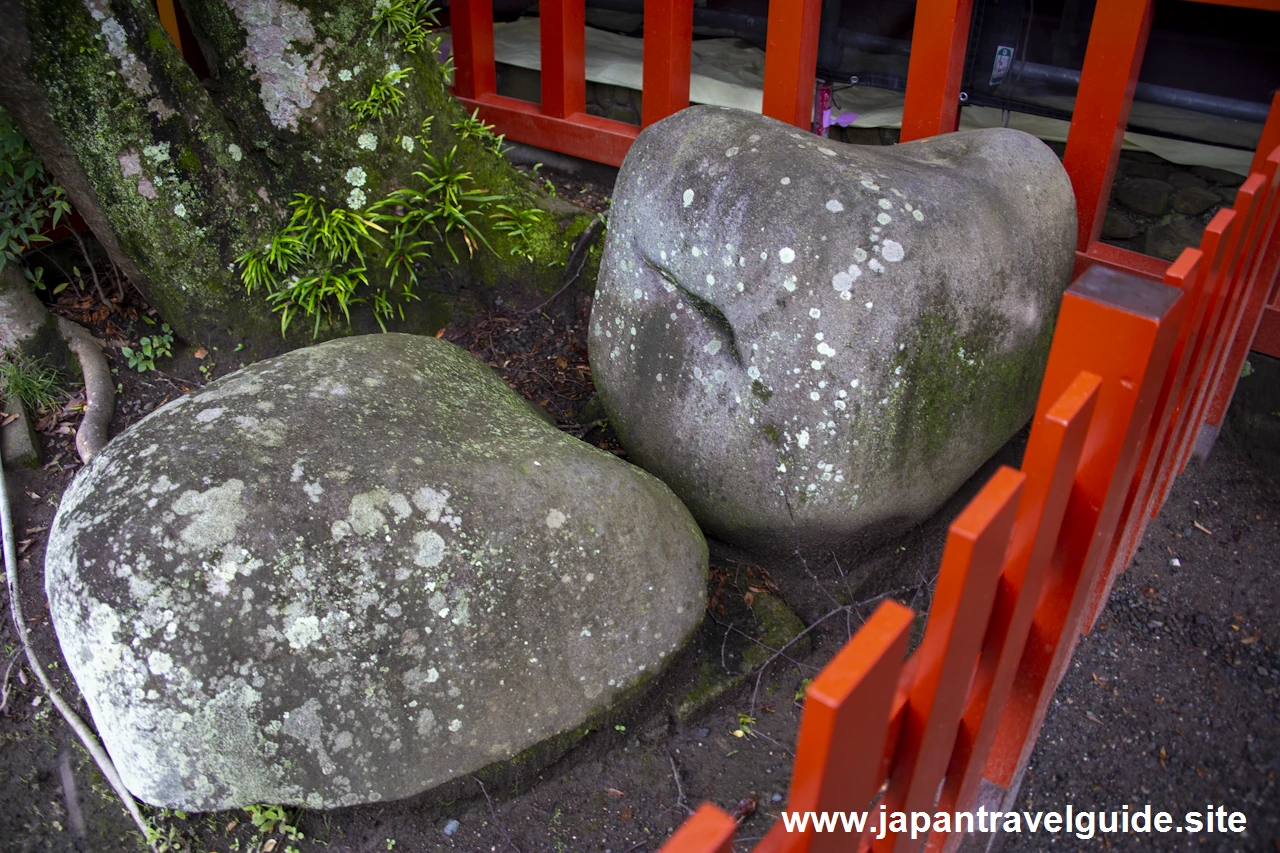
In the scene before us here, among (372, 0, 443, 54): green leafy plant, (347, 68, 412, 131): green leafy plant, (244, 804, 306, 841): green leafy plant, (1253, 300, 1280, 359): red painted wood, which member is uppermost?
(372, 0, 443, 54): green leafy plant

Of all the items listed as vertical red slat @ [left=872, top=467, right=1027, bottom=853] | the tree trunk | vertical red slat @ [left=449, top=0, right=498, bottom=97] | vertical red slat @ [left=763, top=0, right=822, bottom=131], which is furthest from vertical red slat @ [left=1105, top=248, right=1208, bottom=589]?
vertical red slat @ [left=449, top=0, right=498, bottom=97]

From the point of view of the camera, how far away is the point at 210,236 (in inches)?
124

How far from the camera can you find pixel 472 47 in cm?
454

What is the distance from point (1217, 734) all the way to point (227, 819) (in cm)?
251

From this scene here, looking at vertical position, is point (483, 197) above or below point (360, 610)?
above

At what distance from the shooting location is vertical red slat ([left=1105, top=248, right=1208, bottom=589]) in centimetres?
155

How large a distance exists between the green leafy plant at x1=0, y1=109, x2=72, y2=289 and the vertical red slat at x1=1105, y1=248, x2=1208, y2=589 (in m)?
3.44

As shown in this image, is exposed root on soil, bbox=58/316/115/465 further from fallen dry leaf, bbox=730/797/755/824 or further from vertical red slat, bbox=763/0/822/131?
vertical red slat, bbox=763/0/822/131

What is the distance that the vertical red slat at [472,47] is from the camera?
4.47m

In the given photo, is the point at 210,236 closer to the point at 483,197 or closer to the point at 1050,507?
the point at 483,197

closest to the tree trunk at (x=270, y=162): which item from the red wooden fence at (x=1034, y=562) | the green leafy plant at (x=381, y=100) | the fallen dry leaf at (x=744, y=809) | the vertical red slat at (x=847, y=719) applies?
the green leafy plant at (x=381, y=100)

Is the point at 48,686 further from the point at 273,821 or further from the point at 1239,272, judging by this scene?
the point at 1239,272

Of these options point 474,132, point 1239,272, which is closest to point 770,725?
point 1239,272

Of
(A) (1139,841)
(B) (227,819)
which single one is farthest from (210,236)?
(A) (1139,841)
